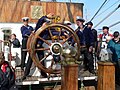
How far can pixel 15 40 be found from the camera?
30.1 ft

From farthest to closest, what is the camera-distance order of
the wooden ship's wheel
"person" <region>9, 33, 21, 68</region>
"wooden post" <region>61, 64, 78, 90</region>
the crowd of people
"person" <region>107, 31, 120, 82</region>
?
"person" <region>9, 33, 21, 68</region>
"person" <region>107, 31, 120, 82</region>
the crowd of people
the wooden ship's wheel
"wooden post" <region>61, 64, 78, 90</region>

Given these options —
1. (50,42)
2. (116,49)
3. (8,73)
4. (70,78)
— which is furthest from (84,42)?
(70,78)

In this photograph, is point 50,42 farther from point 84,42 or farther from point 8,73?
point 8,73

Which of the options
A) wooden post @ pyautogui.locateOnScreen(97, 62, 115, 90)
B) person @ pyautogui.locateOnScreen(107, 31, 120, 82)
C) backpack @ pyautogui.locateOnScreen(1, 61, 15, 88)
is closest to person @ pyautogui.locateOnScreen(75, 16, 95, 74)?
person @ pyautogui.locateOnScreen(107, 31, 120, 82)

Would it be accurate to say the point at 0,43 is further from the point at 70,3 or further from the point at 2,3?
the point at 70,3

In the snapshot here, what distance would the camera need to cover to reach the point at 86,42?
8289mm

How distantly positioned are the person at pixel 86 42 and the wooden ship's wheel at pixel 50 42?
1.00 feet

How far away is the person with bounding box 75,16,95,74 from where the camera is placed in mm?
8008

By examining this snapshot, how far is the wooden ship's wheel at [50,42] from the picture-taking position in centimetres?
738

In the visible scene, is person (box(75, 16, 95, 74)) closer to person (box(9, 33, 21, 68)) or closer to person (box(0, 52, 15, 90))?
person (box(9, 33, 21, 68))

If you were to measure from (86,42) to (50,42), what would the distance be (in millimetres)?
1070

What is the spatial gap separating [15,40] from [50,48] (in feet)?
6.43

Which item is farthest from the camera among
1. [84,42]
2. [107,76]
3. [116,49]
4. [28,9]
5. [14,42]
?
[28,9]

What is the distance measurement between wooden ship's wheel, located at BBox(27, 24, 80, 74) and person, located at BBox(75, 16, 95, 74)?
1.00ft
